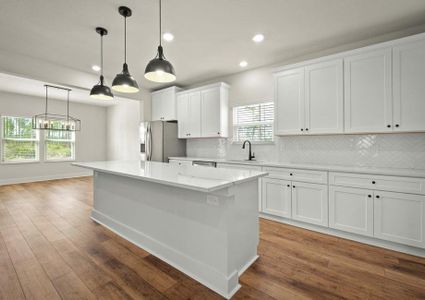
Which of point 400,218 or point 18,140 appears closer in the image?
point 400,218

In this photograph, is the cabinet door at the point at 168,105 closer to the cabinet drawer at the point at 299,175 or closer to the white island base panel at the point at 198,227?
the white island base panel at the point at 198,227

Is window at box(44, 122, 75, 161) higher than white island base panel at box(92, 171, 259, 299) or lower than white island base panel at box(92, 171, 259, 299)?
higher

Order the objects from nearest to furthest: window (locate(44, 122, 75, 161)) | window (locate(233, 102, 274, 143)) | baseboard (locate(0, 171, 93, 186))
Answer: window (locate(233, 102, 274, 143)) → baseboard (locate(0, 171, 93, 186)) → window (locate(44, 122, 75, 161))

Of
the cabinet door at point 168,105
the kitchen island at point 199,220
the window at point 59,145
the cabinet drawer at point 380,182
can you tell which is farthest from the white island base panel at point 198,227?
the window at point 59,145

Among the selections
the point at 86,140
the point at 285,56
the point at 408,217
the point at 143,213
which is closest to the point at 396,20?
the point at 285,56

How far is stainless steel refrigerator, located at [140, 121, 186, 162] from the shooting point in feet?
15.8

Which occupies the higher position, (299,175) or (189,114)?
(189,114)

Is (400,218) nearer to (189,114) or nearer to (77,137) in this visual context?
(189,114)

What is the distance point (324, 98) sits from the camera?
119 inches

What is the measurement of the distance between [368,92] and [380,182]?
1.18 m

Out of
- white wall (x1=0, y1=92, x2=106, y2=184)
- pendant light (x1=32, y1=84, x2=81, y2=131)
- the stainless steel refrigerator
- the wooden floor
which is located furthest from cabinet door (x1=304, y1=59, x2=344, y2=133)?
white wall (x1=0, y1=92, x2=106, y2=184)

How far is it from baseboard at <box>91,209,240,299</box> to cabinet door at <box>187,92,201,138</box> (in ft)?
8.16

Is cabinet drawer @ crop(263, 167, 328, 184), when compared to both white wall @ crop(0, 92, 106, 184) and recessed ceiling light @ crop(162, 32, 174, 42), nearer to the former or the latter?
recessed ceiling light @ crop(162, 32, 174, 42)

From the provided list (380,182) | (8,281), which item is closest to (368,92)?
(380,182)
